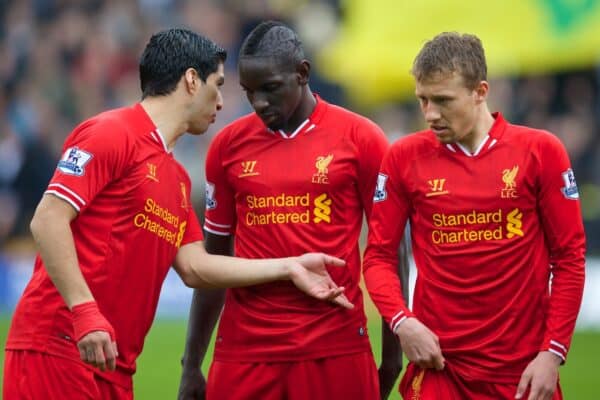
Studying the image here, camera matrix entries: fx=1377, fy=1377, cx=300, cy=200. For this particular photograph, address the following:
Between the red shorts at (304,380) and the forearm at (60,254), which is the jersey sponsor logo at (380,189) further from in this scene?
the forearm at (60,254)

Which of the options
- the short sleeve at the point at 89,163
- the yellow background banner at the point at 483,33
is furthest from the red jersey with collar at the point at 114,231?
the yellow background banner at the point at 483,33

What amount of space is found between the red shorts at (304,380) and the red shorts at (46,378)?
3.09ft

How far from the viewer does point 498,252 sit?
634cm

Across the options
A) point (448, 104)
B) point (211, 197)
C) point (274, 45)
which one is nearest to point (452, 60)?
point (448, 104)

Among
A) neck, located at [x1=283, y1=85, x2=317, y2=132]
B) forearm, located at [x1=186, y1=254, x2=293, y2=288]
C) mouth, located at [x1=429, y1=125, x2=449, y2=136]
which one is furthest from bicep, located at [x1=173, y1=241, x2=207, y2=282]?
mouth, located at [x1=429, y1=125, x2=449, y2=136]

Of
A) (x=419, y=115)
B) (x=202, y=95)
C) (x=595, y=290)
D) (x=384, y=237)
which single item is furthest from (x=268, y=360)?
(x=419, y=115)

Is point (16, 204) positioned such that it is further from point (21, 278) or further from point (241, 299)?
point (241, 299)

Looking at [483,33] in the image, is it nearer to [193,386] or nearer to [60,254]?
[193,386]

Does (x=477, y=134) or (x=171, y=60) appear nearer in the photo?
(x=477, y=134)

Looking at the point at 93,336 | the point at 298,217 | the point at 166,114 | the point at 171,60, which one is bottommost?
the point at 93,336

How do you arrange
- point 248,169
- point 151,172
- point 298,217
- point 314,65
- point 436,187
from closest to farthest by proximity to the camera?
1. point 436,187
2. point 151,172
3. point 298,217
4. point 248,169
5. point 314,65

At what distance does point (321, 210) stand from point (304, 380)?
0.86 m

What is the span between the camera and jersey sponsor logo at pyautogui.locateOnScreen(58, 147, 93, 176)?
6.18m

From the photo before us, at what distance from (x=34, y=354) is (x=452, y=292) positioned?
76.2 inches
